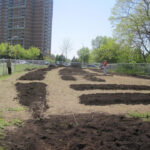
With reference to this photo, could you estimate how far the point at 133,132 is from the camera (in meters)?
3.41

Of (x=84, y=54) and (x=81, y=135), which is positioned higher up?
(x=84, y=54)

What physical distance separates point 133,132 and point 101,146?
3.12 ft

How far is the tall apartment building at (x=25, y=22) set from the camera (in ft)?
293

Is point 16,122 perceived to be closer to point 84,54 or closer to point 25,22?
point 84,54

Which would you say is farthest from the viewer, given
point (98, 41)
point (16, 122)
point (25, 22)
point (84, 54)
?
point (25, 22)

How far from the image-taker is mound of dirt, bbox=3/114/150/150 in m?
2.86

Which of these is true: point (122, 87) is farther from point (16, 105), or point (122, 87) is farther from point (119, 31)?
point (119, 31)

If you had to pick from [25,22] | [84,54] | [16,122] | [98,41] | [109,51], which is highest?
[25,22]

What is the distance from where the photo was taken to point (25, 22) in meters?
88.8

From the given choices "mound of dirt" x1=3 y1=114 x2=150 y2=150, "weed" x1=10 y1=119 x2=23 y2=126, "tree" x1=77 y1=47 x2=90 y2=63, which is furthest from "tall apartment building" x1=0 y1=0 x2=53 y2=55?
"mound of dirt" x1=3 y1=114 x2=150 y2=150

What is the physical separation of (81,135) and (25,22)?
94079 mm

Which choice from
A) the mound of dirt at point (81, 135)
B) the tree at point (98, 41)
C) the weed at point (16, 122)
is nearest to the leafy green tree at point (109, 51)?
the tree at point (98, 41)

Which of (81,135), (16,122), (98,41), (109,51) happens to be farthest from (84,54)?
(81,135)

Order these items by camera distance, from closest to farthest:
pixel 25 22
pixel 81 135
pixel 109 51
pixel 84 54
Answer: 1. pixel 81 135
2. pixel 109 51
3. pixel 84 54
4. pixel 25 22
